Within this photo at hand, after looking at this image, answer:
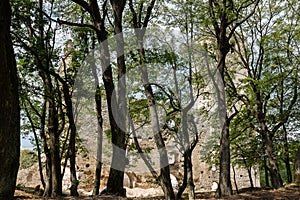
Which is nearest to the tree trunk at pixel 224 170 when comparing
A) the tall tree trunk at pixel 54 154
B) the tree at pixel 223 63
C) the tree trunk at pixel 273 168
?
the tree at pixel 223 63

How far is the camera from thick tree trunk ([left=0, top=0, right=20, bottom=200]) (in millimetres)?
3814

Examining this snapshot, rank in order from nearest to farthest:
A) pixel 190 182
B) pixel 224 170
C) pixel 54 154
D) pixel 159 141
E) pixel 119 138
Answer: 1. pixel 119 138
2. pixel 224 170
3. pixel 159 141
4. pixel 54 154
5. pixel 190 182

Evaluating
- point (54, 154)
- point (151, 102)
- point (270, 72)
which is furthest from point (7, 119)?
point (270, 72)

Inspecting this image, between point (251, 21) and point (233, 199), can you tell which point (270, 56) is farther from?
point (233, 199)

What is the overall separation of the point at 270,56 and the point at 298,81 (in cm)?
159

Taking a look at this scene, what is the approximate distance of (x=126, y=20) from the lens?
11.2m

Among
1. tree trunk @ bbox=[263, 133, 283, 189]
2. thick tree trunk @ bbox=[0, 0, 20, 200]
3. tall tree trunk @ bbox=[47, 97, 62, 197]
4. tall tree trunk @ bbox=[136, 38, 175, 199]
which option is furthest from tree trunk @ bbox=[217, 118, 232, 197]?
thick tree trunk @ bbox=[0, 0, 20, 200]

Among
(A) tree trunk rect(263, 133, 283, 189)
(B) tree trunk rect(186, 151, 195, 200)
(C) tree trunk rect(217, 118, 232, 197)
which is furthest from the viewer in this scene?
(A) tree trunk rect(263, 133, 283, 189)

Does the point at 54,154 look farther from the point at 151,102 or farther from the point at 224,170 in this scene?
the point at 224,170

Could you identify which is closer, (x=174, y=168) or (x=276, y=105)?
(x=276, y=105)

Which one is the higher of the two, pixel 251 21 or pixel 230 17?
pixel 251 21

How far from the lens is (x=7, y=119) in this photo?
391cm

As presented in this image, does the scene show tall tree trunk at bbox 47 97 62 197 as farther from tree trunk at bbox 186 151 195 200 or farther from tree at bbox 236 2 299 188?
tree at bbox 236 2 299 188

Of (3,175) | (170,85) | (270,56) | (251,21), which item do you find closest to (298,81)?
(270,56)
